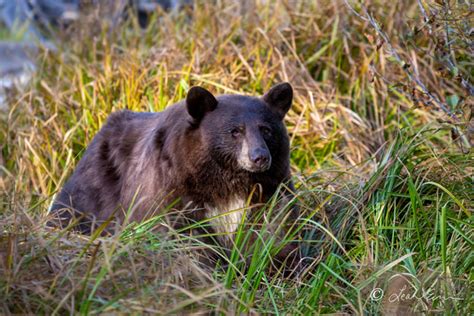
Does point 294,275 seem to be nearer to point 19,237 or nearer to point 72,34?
point 19,237

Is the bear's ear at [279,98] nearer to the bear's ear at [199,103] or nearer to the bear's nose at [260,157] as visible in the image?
the bear's ear at [199,103]

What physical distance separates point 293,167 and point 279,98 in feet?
5.83

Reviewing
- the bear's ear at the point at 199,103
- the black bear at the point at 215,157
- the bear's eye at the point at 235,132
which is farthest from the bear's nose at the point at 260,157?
the bear's ear at the point at 199,103

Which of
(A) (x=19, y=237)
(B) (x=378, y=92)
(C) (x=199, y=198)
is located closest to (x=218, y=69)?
(B) (x=378, y=92)

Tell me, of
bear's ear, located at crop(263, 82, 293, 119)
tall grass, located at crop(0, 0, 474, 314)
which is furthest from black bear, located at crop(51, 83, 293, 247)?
tall grass, located at crop(0, 0, 474, 314)

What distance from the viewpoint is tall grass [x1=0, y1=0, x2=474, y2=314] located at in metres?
3.85

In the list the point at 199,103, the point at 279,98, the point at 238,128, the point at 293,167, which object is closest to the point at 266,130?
the point at 238,128

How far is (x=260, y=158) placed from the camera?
4.99m

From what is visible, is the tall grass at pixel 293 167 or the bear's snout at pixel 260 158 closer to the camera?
the tall grass at pixel 293 167

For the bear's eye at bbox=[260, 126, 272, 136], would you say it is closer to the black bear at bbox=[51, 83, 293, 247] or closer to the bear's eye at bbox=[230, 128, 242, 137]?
the black bear at bbox=[51, 83, 293, 247]

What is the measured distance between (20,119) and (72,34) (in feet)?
5.09

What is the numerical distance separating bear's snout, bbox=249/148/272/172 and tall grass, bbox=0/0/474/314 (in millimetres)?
314

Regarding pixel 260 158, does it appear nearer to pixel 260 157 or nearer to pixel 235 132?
pixel 260 157

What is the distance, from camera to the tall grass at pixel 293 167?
3.85m
